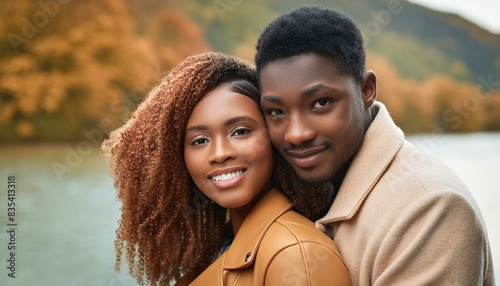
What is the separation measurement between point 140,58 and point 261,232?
4456 millimetres

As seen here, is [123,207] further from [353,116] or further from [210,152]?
[353,116]

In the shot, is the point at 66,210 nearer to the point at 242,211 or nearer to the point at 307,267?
the point at 242,211

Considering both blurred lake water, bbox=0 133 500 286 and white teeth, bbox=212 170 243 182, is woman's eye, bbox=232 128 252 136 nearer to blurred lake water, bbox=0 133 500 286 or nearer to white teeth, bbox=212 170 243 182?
white teeth, bbox=212 170 243 182

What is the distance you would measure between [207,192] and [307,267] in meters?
0.53

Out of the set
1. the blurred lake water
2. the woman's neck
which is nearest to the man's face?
the woman's neck

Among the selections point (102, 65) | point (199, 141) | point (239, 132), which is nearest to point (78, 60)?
point (102, 65)

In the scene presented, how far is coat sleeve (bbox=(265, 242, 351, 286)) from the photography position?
5.67 feet

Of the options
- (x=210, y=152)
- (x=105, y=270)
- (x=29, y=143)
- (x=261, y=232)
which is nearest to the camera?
(x=261, y=232)

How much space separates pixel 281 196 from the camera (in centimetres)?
211

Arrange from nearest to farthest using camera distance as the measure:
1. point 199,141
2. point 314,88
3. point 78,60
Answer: point 314,88
point 199,141
point 78,60

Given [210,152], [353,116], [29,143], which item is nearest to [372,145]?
[353,116]

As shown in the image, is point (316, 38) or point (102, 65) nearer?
point (316, 38)

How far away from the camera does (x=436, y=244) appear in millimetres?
1650

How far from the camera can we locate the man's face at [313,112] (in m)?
1.91
